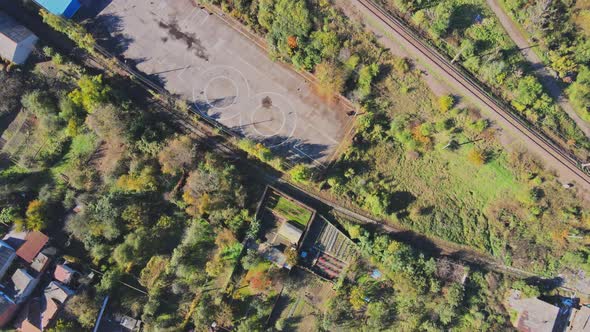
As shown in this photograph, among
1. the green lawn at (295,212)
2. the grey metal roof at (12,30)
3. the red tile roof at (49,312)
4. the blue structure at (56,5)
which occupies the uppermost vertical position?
the blue structure at (56,5)

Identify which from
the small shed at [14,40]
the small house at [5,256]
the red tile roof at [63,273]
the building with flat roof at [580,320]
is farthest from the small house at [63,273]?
the building with flat roof at [580,320]

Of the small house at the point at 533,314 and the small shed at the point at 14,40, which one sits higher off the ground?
the small shed at the point at 14,40

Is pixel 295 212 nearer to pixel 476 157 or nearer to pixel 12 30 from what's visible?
pixel 476 157

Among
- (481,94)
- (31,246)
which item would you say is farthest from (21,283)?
(481,94)

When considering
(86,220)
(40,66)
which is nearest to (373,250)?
(86,220)

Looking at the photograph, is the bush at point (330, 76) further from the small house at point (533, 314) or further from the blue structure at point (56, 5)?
the small house at point (533, 314)
